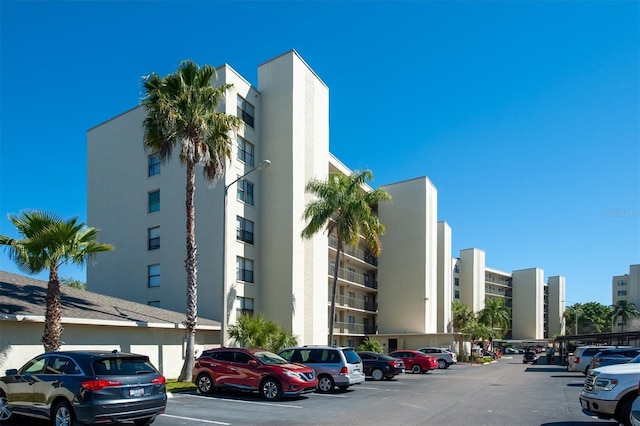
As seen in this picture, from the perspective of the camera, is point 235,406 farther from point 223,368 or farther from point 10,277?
point 10,277

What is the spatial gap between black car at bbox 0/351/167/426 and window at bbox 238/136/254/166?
72.2 feet

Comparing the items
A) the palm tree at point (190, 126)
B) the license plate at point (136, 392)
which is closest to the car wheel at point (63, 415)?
the license plate at point (136, 392)

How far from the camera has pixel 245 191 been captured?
107ft

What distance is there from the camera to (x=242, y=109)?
33.2m

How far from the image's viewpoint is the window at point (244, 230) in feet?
104

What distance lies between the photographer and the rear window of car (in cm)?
1059

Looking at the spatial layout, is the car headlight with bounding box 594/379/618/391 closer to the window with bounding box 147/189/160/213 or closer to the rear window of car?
the rear window of car

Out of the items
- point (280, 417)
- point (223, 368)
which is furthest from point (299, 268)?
point (280, 417)

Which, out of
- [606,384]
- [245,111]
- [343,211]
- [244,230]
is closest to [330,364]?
[606,384]

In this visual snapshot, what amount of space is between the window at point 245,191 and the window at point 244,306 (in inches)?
234

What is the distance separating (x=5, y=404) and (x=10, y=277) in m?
11.7

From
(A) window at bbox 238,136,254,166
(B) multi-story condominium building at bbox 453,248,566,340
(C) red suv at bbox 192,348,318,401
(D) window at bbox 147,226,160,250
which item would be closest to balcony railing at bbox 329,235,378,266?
(A) window at bbox 238,136,254,166

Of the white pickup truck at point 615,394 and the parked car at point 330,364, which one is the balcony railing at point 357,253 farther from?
the white pickup truck at point 615,394

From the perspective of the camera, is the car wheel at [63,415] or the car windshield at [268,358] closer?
the car wheel at [63,415]
